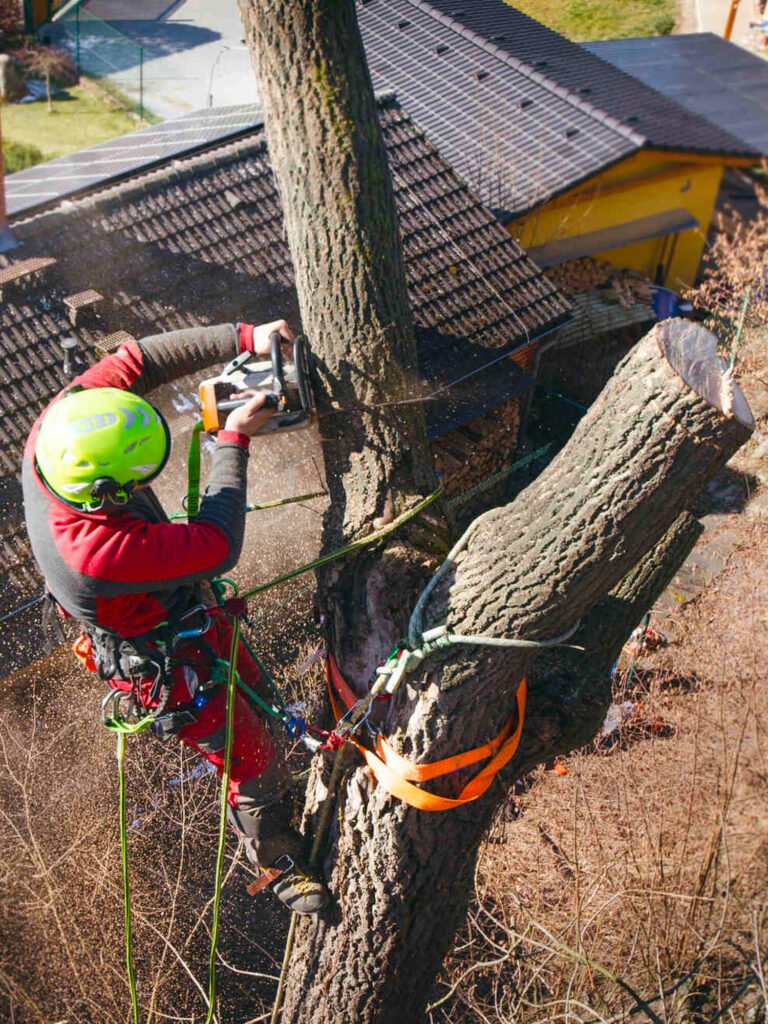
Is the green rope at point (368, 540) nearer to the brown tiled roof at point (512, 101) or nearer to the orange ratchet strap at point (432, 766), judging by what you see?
the orange ratchet strap at point (432, 766)

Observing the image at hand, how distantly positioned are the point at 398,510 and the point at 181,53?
18.0 m

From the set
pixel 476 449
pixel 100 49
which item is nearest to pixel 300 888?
pixel 476 449

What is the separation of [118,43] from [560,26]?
8864mm

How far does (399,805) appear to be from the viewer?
10.1ft

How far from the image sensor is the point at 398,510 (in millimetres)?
3010

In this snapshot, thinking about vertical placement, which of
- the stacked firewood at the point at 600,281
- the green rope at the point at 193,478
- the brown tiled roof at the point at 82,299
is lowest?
the stacked firewood at the point at 600,281

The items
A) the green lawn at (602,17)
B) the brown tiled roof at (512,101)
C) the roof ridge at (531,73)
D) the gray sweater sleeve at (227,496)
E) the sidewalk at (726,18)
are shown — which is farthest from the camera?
the sidewalk at (726,18)

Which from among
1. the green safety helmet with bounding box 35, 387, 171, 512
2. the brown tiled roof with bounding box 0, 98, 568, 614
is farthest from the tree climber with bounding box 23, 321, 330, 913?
the brown tiled roof with bounding box 0, 98, 568, 614

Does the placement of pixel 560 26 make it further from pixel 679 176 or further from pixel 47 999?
pixel 47 999

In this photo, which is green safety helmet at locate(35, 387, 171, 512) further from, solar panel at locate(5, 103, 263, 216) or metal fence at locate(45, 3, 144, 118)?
metal fence at locate(45, 3, 144, 118)

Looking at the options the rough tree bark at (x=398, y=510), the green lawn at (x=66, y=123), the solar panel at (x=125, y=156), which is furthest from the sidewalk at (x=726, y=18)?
the rough tree bark at (x=398, y=510)

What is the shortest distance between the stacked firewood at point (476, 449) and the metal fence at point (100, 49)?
12.9 meters

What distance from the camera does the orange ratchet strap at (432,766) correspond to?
2980mm

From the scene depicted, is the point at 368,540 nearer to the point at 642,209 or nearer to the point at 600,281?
the point at 600,281
